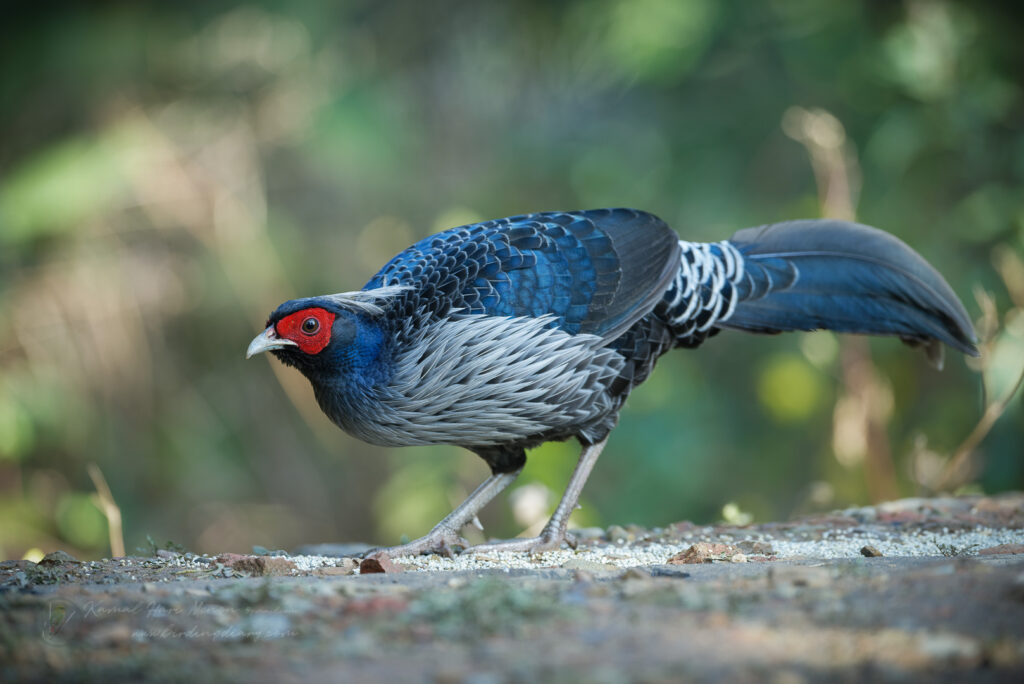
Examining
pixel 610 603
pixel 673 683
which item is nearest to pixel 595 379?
pixel 610 603

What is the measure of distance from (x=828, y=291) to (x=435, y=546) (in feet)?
6.74

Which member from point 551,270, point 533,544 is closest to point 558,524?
point 533,544

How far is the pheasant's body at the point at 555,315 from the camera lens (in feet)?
12.6

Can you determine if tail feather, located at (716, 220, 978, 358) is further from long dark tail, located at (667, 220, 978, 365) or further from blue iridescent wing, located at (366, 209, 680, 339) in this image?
blue iridescent wing, located at (366, 209, 680, 339)

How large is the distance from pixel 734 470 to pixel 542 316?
488 cm

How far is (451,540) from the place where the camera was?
13.3 feet

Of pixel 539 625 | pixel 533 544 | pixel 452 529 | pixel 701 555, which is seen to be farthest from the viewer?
pixel 452 529

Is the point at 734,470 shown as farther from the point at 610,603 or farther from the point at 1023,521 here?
the point at 610,603

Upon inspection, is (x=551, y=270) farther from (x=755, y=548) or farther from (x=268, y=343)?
(x=755, y=548)

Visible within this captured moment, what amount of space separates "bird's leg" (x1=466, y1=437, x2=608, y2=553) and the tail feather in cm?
85

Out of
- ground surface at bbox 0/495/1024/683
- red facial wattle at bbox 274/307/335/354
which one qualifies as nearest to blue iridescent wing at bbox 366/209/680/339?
red facial wattle at bbox 274/307/335/354

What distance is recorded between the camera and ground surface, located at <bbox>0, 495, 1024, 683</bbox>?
1.87 m

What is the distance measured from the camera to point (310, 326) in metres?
3.84

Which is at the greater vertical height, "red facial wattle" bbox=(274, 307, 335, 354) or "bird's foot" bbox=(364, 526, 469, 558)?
"red facial wattle" bbox=(274, 307, 335, 354)
